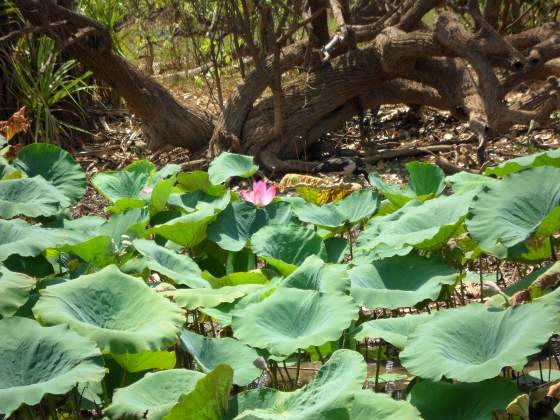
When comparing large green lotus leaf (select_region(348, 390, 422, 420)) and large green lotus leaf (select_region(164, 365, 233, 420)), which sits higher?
large green lotus leaf (select_region(164, 365, 233, 420))

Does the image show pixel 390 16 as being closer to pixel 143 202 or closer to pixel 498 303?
pixel 143 202

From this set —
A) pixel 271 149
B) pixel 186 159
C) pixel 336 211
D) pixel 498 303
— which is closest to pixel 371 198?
pixel 336 211

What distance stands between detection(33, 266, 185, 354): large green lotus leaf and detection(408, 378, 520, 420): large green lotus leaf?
58 cm

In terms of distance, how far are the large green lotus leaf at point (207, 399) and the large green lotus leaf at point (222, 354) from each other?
29 centimetres

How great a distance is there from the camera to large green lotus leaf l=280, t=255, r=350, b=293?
2.49 metres

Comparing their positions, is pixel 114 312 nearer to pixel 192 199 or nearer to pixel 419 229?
pixel 419 229

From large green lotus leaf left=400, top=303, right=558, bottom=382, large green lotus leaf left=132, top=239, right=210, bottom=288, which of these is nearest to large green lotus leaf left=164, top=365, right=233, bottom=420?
large green lotus leaf left=400, top=303, right=558, bottom=382

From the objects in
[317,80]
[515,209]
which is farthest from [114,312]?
[317,80]

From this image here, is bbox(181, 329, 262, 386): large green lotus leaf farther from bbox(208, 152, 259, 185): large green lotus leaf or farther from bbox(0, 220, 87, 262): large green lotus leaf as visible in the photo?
bbox(208, 152, 259, 185): large green lotus leaf

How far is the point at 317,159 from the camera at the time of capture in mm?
6539

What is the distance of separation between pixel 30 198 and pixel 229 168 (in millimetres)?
822

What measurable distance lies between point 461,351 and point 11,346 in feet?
3.30

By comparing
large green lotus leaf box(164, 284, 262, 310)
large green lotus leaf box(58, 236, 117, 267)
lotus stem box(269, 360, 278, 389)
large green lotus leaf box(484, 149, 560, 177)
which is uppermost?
large green lotus leaf box(484, 149, 560, 177)

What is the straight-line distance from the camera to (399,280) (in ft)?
8.73
